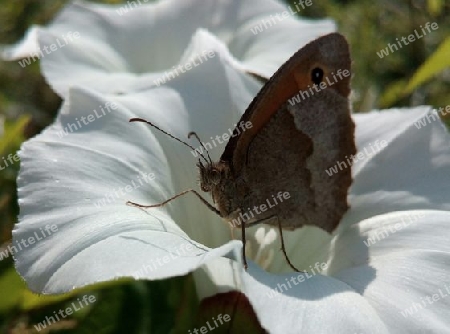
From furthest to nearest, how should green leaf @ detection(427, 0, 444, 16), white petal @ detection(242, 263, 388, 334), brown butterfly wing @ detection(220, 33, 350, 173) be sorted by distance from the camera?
green leaf @ detection(427, 0, 444, 16)
brown butterfly wing @ detection(220, 33, 350, 173)
white petal @ detection(242, 263, 388, 334)

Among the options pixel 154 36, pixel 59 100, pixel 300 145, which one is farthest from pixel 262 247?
pixel 59 100

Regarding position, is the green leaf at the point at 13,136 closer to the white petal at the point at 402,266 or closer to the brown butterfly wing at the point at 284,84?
the brown butterfly wing at the point at 284,84

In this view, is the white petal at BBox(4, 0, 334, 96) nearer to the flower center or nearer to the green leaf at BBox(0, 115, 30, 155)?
the green leaf at BBox(0, 115, 30, 155)

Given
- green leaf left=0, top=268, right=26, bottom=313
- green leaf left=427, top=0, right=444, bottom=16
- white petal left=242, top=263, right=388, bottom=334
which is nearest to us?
white petal left=242, top=263, right=388, bottom=334

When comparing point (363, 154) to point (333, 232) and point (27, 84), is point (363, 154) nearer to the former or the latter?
point (333, 232)

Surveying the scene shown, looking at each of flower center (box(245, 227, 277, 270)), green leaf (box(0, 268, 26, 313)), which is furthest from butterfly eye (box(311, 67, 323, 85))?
green leaf (box(0, 268, 26, 313))

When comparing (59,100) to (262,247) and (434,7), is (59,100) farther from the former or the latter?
(434,7)

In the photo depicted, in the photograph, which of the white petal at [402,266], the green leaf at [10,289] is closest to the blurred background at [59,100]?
the green leaf at [10,289]
